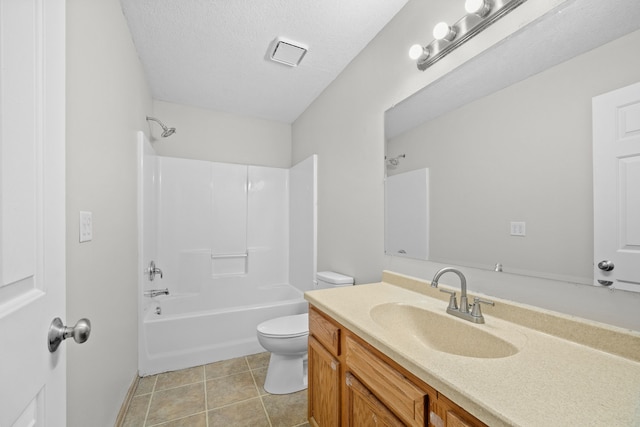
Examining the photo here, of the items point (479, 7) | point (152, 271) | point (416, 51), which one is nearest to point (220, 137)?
point (152, 271)

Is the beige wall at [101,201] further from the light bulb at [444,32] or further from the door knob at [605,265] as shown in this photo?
the door knob at [605,265]

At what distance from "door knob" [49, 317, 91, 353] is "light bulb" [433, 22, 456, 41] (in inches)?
64.6

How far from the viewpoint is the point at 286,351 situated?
1849 mm

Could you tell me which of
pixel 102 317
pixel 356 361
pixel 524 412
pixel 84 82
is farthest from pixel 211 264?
pixel 524 412

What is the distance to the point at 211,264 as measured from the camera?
2941mm

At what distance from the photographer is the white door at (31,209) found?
1.48ft

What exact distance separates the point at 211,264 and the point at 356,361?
91.7 inches

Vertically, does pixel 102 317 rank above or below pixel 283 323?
above

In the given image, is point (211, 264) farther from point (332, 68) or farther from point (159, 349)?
point (332, 68)

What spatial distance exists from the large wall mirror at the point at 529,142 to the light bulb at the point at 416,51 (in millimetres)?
173

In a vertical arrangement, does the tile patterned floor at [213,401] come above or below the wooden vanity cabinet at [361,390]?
below

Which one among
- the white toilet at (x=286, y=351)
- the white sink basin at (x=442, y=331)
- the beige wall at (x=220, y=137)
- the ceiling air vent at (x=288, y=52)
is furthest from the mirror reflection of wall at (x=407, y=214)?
the beige wall at (x=220, y=137)

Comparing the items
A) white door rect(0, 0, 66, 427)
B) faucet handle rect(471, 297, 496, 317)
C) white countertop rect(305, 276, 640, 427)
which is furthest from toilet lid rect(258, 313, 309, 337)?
white door rect(0, 0, 66, 427)

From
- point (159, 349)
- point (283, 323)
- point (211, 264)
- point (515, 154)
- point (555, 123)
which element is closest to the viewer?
point (555, 123)
